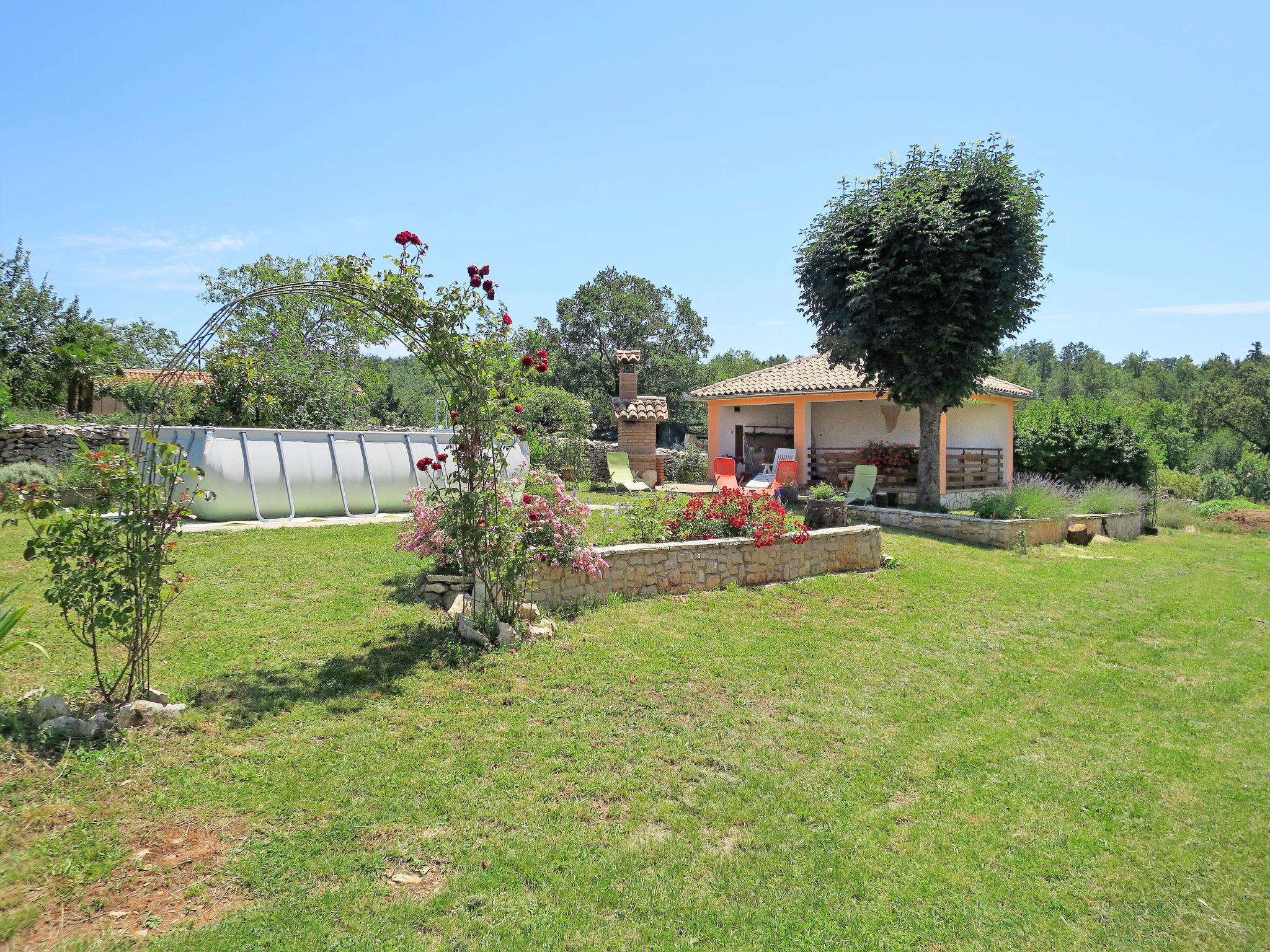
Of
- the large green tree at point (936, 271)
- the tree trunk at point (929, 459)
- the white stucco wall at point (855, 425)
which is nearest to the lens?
the large green tree at point (936, 271)

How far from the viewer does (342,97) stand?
9.66m

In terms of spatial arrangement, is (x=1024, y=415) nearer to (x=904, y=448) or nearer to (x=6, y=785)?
(x=904, y=448)

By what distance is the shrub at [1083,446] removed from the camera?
63.0 feet

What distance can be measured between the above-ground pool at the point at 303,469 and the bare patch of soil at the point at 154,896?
763 cm

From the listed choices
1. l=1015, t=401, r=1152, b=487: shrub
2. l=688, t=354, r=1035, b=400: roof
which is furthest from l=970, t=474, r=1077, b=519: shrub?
l=1015, t=401, r=1152, b=487: shrub

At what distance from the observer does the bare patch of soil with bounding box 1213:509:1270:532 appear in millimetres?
18125

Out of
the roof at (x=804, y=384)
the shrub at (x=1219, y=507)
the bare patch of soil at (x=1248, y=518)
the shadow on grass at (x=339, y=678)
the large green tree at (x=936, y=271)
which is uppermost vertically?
the large green tree at (x=936, y=271)

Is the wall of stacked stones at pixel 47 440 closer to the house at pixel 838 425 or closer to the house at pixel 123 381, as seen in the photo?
the house at pixel 123 381

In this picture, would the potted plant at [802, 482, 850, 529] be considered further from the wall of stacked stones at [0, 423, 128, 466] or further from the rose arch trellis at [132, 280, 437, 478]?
the wall of stacked stones at [0, 423, 128, 466]

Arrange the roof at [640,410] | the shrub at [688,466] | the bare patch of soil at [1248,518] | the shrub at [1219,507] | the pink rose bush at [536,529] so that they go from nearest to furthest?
the pink rose bush at [536,529] → the roof at [640,410] → the bare patch of soil at [1248,518] → the shrub at [1219,507] → the shrub at [688,466]

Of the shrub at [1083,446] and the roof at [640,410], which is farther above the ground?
the roof at [640,410]

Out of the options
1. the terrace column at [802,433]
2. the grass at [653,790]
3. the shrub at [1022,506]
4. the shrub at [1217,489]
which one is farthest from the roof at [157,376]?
the shrub at [1217,489]

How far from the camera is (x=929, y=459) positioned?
14.8 m

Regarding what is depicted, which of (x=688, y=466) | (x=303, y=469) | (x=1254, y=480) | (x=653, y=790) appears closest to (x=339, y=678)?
(x=653, y=790)
